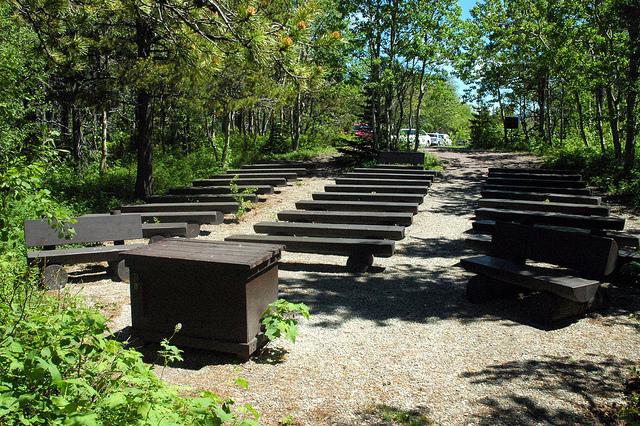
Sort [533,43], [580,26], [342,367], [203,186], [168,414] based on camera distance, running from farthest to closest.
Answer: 1. [533,43]
2. [580,26]
3. [203,186]
4. [342,367]
5. [168,414]

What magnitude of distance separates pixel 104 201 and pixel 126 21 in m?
4.91

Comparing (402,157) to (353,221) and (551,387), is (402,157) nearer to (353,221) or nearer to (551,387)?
(353,221)

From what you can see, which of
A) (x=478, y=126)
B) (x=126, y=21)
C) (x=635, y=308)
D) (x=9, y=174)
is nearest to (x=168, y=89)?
(x=126, y=21)

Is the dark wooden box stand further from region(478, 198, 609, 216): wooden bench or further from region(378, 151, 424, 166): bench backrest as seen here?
region(378, 151, 424, 166): bench backrest

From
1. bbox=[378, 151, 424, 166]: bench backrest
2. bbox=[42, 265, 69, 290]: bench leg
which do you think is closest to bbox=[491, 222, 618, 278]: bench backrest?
bbox=[42, 265, 69, 290]: bench leg

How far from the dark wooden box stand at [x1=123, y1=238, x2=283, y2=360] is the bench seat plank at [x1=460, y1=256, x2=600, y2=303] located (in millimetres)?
A: 2932

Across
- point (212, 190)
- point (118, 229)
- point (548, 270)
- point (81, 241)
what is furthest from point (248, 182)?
point (548, 270)

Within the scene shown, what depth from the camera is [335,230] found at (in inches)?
352

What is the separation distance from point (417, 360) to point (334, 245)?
3.42m

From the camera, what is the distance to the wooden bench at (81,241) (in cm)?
704

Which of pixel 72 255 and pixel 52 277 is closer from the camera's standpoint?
pixel 52 277

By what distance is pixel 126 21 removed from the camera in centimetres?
1333

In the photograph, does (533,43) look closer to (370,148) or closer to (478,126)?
(370,148)

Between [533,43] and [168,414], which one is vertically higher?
[533,43]
